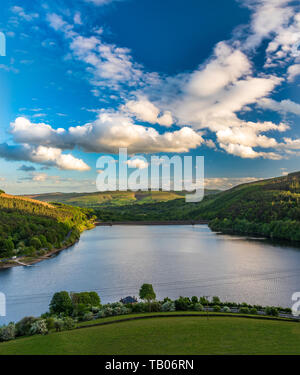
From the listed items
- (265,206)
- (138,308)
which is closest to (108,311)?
(138,308)

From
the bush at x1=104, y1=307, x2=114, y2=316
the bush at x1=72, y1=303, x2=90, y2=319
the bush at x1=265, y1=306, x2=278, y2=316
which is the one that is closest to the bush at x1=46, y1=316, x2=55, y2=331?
the bush at x1=72, y1=303, x2=90, y2=319

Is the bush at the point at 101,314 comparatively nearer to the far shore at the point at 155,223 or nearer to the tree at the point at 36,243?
the tree at the point at 36,243

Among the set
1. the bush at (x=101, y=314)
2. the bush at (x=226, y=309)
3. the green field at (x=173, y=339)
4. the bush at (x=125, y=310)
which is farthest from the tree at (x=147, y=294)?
the bush at (x=226, y=309)

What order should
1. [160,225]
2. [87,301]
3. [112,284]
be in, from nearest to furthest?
[87,301] → [112,284] → [160,225]

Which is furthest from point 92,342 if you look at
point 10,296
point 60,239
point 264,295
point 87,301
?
point 60,239

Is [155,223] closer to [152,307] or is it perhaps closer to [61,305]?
[152,307]

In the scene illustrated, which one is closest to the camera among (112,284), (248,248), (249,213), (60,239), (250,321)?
(250,321)

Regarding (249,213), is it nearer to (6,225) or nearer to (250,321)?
(6,225)
